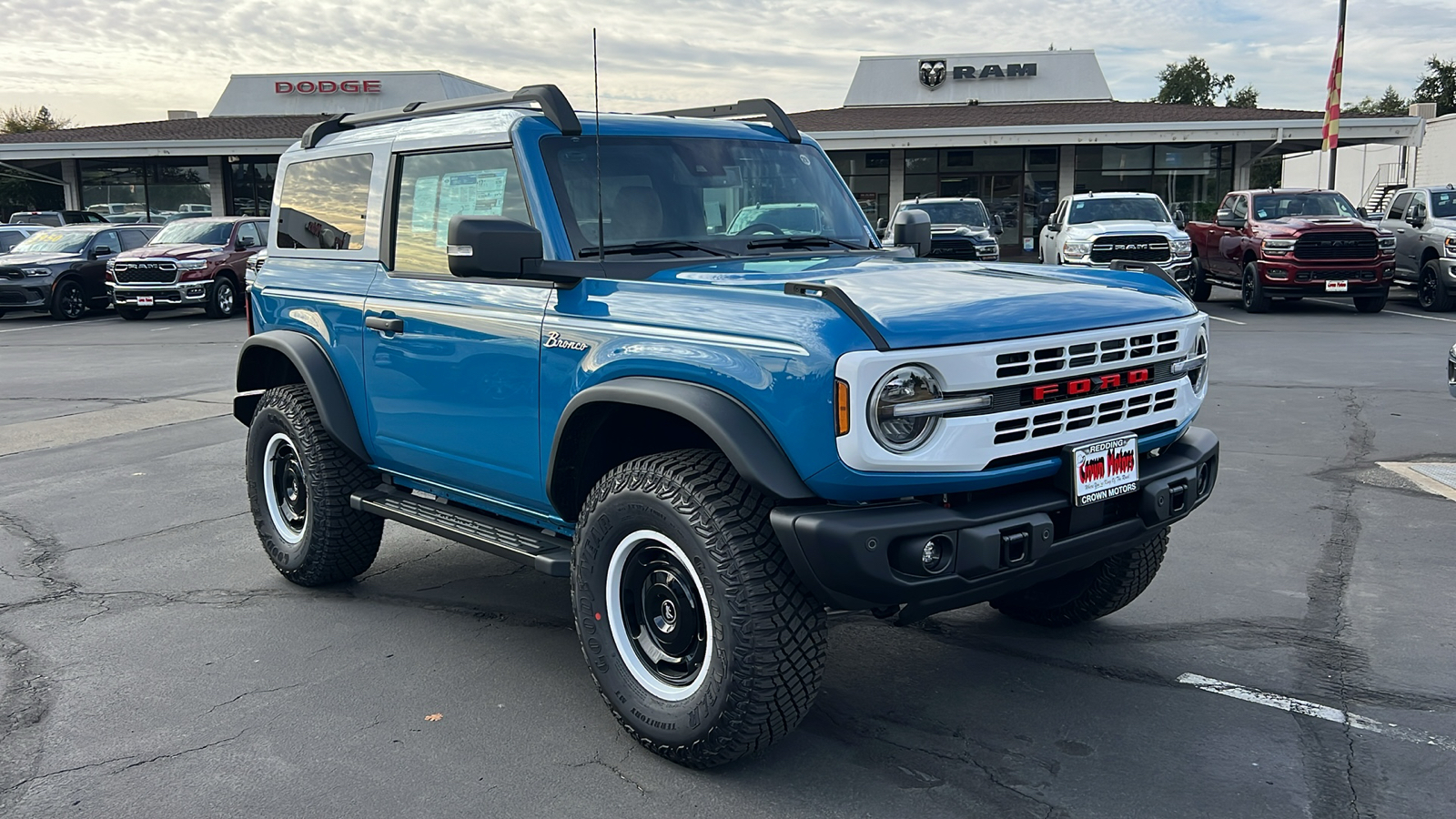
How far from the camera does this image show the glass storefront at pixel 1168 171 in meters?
34.1

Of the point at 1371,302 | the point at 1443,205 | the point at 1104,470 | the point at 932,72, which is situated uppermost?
the point at 932,72

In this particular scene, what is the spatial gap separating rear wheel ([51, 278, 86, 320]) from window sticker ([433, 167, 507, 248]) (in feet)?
68.5

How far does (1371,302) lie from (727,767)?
18814 millimetres

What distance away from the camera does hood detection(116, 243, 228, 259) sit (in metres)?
21.5

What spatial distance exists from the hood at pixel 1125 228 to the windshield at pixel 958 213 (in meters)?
2.44

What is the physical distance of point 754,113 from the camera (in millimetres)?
5391

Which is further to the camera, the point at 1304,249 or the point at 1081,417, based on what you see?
the point at 1304,249

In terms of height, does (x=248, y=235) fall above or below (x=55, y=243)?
above

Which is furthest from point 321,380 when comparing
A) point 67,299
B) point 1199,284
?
point 67,299

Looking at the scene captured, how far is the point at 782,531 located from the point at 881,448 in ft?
1.16

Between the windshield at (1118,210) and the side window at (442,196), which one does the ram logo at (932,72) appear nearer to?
the windshield at (1118,210)

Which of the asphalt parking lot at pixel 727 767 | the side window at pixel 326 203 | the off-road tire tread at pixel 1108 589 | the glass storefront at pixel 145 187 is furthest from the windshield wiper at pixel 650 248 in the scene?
the glass storefront at pixel 145 187

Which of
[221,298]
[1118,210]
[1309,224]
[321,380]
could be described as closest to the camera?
[321,380]

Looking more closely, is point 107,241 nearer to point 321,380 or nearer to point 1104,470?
point 321,380
